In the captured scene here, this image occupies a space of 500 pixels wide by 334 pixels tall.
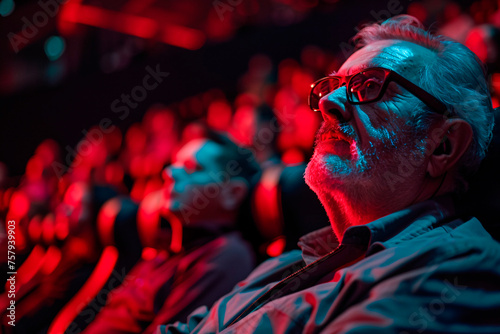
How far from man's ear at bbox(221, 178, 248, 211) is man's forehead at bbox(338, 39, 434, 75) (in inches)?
23.3

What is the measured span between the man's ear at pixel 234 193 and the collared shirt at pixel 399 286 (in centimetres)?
64

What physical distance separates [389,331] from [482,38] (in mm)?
917

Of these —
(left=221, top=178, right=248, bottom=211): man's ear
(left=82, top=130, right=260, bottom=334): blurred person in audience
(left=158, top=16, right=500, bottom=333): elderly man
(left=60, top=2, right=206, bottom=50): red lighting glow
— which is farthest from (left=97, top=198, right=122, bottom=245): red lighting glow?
(left=60, top=2, right=206, bottom=50): red lighting glow

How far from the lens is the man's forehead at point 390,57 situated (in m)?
0.82

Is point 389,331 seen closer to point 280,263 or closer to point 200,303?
point 280,263

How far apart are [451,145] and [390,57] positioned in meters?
0.19

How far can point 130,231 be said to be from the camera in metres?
1.73

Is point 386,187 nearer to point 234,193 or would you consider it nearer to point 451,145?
point 451,145

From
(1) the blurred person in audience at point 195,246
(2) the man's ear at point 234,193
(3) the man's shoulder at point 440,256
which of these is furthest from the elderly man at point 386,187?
(2) the man's ear at point 234,193

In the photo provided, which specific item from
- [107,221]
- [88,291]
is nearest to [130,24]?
[107,221]

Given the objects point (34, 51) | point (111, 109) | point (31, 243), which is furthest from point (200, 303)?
→ point (34, 51)

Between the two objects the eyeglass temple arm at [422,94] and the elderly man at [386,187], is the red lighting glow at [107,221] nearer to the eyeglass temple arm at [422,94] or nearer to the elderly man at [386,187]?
the elderly man at [386,187]

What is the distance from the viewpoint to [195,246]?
1375 mm

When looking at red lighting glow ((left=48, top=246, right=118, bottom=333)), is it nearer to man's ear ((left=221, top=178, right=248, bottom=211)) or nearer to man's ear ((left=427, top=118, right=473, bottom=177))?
man's ear ((left=221, top=178, right=248, bottom=211))
